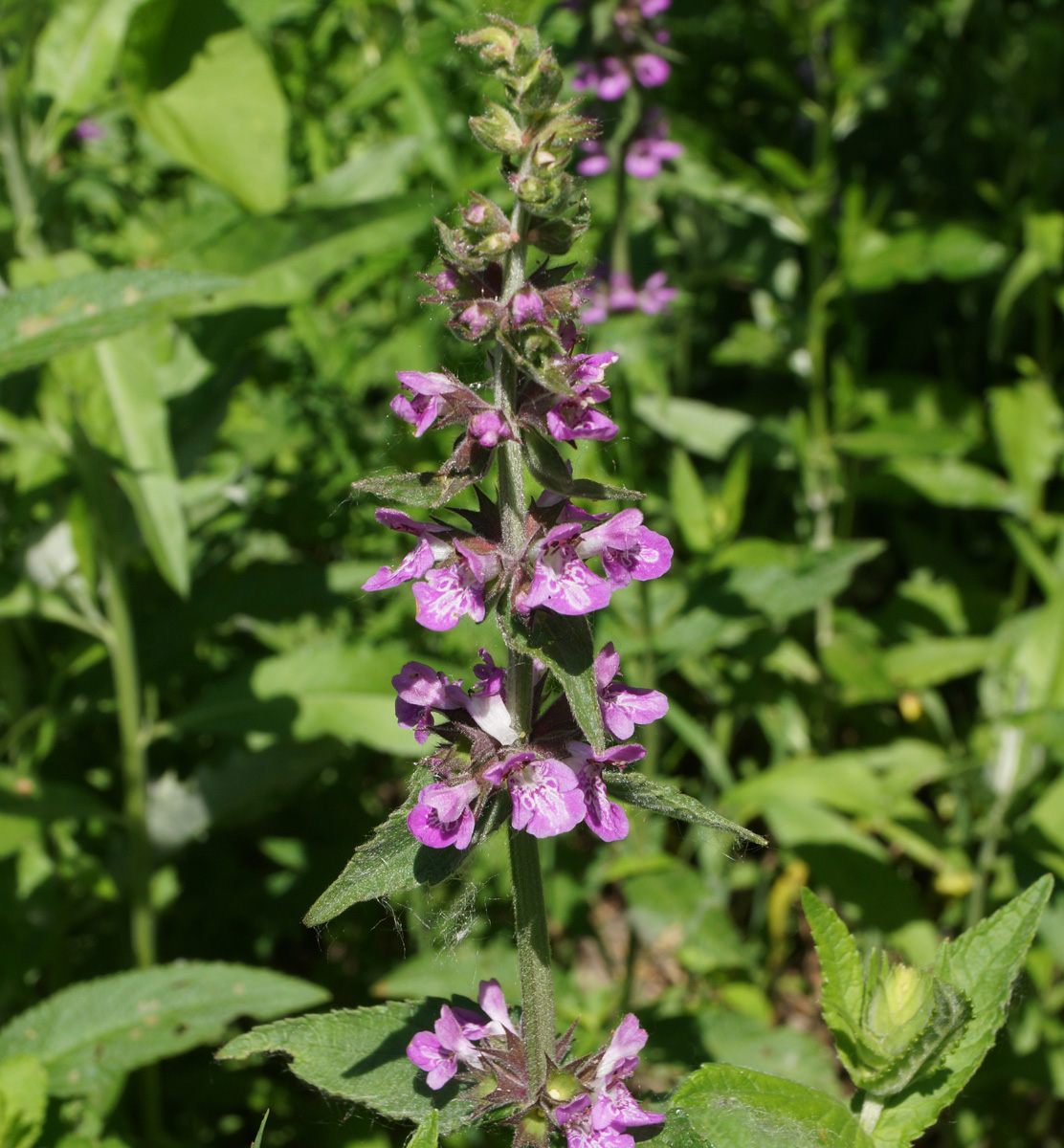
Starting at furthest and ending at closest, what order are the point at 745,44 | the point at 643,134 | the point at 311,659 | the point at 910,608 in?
1. the point at 745,44
2. the point at 910,608
3. the point at 643,134
4. the point at 311,659

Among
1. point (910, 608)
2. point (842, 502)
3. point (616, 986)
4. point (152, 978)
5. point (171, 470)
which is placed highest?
point (171, 470)

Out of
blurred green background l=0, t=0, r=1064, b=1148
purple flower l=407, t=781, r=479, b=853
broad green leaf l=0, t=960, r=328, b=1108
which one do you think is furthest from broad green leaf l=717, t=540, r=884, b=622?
purple flower l=407, t=781, r=479, b=853

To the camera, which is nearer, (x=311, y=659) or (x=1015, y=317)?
(x=311, y=659)

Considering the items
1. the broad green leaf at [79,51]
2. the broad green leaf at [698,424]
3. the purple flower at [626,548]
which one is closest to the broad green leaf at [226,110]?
the broad green leaf at [79,51]

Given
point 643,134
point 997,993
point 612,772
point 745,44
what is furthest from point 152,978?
point 745,44

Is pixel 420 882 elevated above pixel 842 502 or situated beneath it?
elevated above

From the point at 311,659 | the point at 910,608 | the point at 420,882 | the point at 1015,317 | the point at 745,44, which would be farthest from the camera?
the point at 745,44

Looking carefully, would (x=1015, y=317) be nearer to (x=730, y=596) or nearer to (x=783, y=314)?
(x=783, y=314)

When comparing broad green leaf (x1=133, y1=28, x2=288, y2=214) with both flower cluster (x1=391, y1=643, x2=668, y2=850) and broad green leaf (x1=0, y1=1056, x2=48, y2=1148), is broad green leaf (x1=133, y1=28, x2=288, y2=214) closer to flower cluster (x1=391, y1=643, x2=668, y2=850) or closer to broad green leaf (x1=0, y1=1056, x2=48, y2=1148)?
flower cluster (x1=391, y1=643, x2=668, y2=850)
